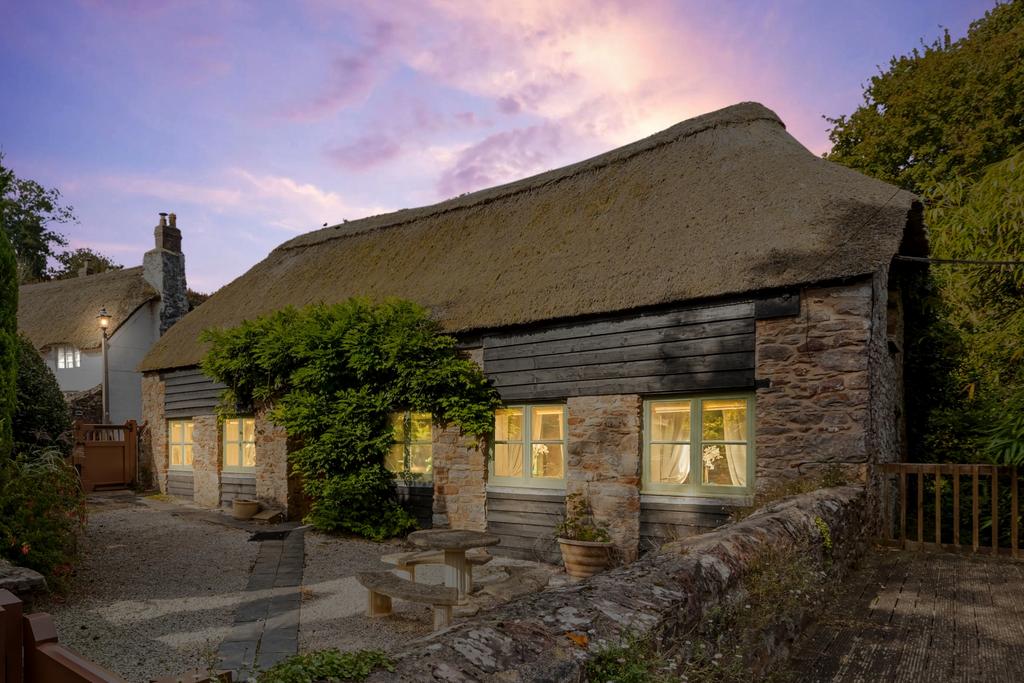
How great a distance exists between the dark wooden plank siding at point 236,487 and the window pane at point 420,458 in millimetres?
4648

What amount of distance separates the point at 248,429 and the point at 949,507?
13467 mm

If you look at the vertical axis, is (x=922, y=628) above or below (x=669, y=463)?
below

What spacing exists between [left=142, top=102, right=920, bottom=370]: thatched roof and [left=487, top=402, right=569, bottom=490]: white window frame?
1278mm

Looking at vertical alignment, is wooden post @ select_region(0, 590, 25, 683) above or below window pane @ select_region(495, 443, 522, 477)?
above

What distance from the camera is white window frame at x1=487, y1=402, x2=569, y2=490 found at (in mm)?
9125

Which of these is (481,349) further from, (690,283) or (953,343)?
(953,343)

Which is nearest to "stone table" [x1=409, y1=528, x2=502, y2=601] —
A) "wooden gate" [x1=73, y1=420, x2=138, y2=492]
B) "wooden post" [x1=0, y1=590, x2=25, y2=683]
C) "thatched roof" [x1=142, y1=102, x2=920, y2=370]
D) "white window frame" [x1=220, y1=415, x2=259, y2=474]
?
"thatched roof" [x1=142, y1=102, x2=920, y2=370]

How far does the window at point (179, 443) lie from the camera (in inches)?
627

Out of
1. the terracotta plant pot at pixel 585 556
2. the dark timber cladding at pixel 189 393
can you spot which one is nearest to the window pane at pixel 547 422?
the terracotta plant pot at pixel 585 556

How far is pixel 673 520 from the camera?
316 inches

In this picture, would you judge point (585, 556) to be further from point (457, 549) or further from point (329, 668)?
point (329, 668)

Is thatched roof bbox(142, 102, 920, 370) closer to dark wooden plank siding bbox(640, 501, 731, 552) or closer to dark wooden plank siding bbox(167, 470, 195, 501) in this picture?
dark wooden plank siding bbox(640, 501, 731, 552)

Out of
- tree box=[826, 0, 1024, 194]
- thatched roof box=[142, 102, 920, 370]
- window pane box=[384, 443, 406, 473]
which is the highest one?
tree box=[826, 0, 1024, 194]

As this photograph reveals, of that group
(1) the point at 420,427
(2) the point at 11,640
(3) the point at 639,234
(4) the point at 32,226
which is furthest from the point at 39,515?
(4) the point at 32,226
